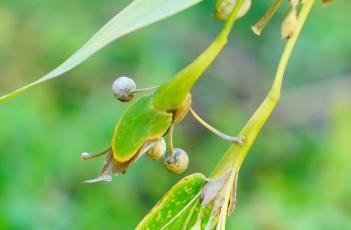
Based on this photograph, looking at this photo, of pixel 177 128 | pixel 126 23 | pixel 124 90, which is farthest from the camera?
pixel 177 128

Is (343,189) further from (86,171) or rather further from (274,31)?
(274,31)

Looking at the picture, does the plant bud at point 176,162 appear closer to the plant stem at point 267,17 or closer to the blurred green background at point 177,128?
the plant stem at point 267,17

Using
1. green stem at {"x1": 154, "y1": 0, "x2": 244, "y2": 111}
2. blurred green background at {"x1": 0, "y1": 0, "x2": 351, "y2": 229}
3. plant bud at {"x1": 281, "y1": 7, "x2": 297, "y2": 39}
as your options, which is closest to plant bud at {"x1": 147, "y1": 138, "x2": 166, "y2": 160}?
green stem at {"x1": 154, "y1": 0, "x2": 244, "y2": 111}

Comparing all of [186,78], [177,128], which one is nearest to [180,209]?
[186,78]

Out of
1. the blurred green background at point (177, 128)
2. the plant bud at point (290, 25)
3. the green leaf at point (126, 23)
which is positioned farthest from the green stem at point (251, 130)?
the blurred green background at point (177, 128)

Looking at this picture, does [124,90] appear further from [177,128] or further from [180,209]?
[177,128]
